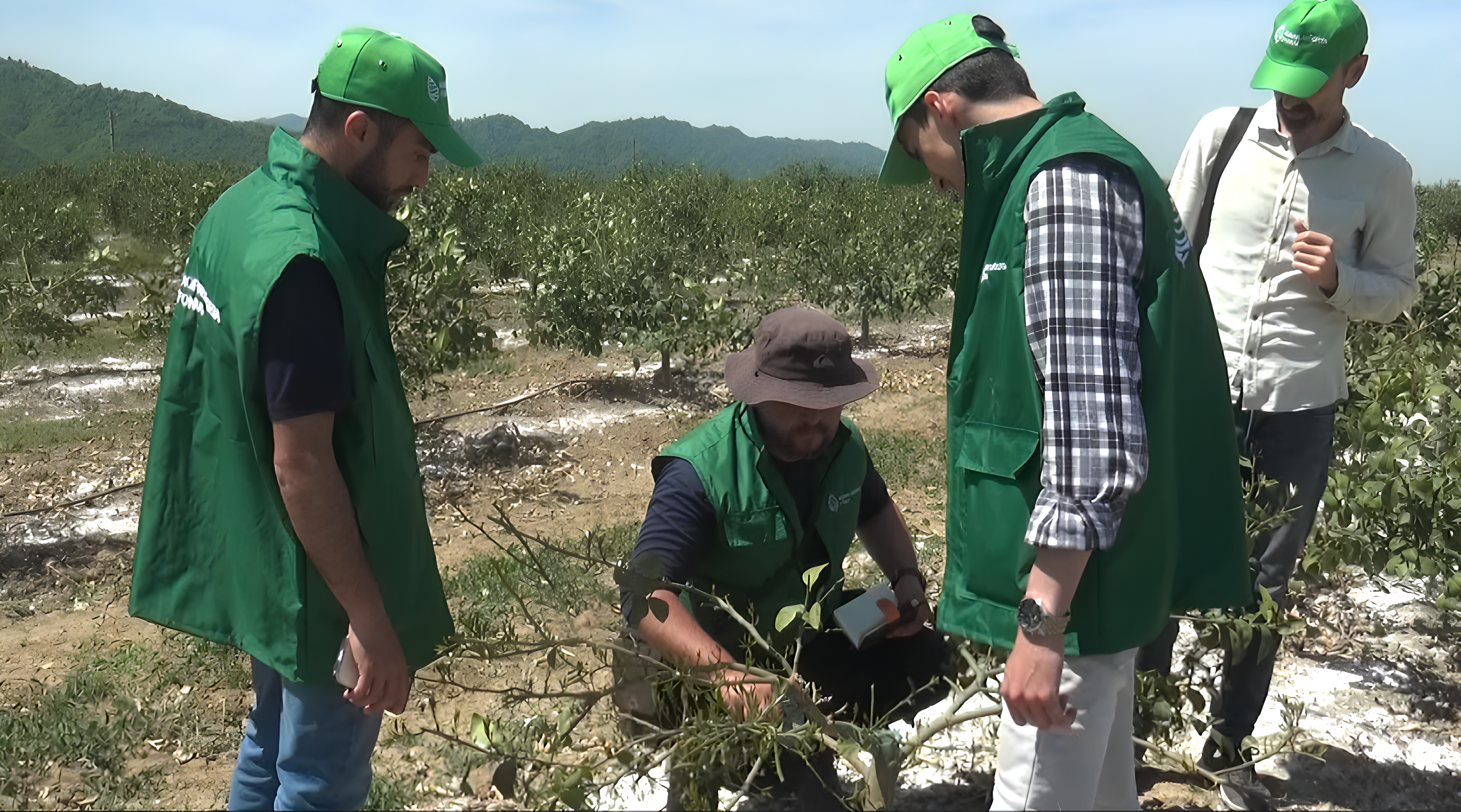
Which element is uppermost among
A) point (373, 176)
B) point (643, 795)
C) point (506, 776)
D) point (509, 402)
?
point (373, 176)

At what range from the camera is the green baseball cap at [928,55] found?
1.44m

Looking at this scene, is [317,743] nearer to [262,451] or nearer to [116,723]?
[262,451]

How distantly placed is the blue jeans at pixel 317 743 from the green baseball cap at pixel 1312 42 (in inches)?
89.4

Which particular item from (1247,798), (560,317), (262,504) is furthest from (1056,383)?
Answer: (560,317)

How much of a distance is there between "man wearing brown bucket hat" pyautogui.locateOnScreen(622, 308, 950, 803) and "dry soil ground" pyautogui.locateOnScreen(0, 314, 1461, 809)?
355 mm

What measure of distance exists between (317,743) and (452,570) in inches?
108

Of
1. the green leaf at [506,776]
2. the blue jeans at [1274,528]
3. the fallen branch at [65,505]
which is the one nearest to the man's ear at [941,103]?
the green leaf at [506,776]

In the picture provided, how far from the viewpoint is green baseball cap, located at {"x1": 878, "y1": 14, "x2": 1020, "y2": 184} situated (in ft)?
4.73

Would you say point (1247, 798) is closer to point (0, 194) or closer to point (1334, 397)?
point (1334, 397)

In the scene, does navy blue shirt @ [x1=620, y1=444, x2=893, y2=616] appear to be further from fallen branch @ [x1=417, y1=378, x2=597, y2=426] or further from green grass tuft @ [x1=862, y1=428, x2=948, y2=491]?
fallen branch @ [x1=417, y1=378, x2=597, y2=426]

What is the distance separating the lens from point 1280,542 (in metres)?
2.53

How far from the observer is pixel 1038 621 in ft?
4.41

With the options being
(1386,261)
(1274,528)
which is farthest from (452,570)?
(1386,261)

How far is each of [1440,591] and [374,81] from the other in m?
3.73
